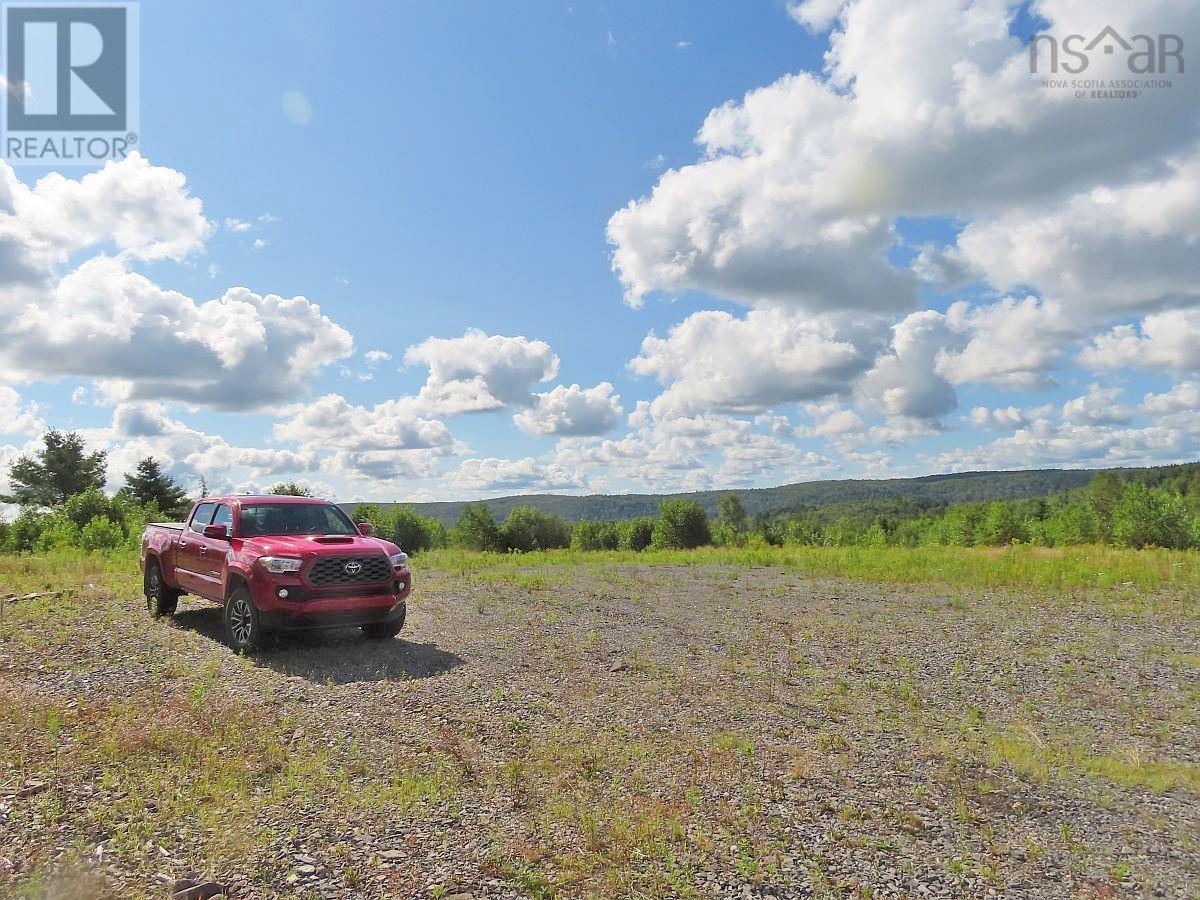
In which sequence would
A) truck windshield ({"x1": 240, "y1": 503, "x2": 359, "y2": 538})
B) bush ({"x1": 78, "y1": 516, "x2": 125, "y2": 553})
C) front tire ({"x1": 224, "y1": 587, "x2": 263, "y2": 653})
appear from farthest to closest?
bush ({"x1": 78, "y1": 516, "x2": 125, "y2": 553})
truck windshield ({"x1": 240, "y1": 503, "x2": 359, "y2": 538})
front tire ({"x1": 224, "y1": 587, "x2": 263, "y2": 653})

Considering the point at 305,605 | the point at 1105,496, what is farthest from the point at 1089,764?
the point at 1105,496

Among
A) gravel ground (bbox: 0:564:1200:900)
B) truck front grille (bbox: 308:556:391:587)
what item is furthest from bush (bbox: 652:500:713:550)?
truck front grille (bbox: 308:556:391:587)

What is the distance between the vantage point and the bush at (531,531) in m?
92.0

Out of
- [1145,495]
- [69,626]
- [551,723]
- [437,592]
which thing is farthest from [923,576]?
[1145,495]

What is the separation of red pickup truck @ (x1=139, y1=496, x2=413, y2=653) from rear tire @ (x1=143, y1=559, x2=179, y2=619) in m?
0.89

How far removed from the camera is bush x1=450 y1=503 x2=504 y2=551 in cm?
8762

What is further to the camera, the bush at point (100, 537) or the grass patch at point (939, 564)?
the bush at point (100, 537)

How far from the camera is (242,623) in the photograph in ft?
32.3

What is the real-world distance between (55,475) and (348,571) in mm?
73877

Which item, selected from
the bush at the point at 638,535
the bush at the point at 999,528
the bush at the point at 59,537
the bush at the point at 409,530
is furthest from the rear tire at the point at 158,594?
the bush at the point at 638,535

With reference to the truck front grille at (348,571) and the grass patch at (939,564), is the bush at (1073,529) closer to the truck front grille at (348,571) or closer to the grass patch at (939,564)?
the grass patch at (939,564)

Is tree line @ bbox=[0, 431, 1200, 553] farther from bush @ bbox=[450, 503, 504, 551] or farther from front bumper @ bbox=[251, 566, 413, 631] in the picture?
front bumper @ bbox=[251, 566, 413, 631]

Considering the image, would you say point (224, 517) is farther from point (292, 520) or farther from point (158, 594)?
point (158, 594)

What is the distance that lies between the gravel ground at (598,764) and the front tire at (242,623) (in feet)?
1.02
